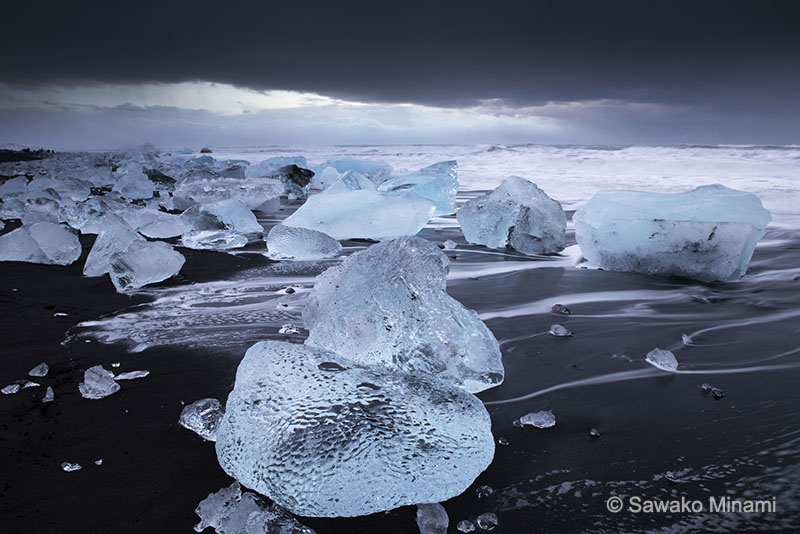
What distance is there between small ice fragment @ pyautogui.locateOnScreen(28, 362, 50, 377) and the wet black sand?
1.2 inches

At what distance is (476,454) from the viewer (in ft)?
3.78

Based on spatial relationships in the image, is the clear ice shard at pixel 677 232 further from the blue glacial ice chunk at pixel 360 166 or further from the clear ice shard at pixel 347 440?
the blue glacial ice chunk at pixel 360 166

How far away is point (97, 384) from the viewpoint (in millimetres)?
1535

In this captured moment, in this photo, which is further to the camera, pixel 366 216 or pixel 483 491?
pixel 366 216

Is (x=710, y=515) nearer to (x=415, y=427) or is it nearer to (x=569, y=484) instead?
(x=569, y=484)

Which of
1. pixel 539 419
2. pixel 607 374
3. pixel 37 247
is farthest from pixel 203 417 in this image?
pixel 37 247

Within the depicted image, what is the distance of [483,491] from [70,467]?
93 centimetres

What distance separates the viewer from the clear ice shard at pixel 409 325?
1.58m

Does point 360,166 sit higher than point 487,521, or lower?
higher

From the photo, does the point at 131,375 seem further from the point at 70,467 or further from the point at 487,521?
the point at 487,521

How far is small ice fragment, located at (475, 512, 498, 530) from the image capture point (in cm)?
102

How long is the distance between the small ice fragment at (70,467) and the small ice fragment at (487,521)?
0.90 m

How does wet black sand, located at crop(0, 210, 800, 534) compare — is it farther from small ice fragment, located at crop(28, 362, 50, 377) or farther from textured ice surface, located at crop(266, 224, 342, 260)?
textured ice surface, located at crop(266, 224, 342, 260)

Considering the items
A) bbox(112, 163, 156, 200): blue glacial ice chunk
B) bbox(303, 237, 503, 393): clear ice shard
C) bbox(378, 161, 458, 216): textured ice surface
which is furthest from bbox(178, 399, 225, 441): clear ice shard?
bbox(112, 163, 156, 200): blue glacial ice chunk
